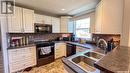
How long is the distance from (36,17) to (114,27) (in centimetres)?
292

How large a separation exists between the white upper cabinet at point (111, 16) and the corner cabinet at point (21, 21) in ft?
8.20

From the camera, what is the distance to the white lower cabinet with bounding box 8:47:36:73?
2.73 metres

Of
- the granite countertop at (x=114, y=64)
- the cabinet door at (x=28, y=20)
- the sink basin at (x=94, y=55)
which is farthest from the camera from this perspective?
the cabinet door at (x=28, y=20)

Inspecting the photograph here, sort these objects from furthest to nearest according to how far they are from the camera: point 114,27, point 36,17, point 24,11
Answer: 1. point 36,17
2. point 24,11
3. point 114,27

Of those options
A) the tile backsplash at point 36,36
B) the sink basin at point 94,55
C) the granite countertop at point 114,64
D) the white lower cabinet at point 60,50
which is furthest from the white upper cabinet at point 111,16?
the tile backsplash at point 36,36

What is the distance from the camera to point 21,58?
295 centimetres

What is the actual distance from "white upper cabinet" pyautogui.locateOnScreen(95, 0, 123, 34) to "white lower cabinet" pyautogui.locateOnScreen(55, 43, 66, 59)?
95.6 inches

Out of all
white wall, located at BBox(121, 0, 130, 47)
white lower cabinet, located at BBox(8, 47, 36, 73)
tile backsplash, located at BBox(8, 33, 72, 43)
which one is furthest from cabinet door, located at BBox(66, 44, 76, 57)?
white wall, located at BBox(121, 0, 130, 47)

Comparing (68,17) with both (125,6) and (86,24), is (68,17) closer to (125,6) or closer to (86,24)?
(86,24)

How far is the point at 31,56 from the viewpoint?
127 inches

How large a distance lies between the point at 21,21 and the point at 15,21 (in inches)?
7.9

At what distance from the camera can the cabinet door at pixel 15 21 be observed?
285 centimetres

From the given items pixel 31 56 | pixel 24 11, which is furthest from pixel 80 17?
pixel 31 56

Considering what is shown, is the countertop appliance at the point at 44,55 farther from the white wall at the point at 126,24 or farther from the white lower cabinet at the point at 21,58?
the white wall at the point at 126,24
